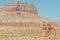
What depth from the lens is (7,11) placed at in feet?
410

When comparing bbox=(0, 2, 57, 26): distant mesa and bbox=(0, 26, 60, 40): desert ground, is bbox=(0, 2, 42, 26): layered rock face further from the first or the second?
bbox=(0, 26, 60, 40): desert ground

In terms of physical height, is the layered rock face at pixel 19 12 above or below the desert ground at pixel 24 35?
below

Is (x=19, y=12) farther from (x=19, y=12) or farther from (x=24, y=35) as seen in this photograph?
(x=24, y=35)

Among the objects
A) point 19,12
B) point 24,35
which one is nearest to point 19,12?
point 19,12

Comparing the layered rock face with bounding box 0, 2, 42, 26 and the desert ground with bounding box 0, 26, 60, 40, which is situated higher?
the desert ground with bounding box 0, 26, 60, 40

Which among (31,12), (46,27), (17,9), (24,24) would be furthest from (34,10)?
(46,27)

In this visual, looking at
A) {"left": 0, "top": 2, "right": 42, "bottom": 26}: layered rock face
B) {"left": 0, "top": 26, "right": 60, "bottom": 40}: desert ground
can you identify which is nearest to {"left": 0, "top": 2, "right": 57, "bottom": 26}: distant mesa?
{"left": 0, "top": 2, "right": 42, "bottom": 26}: layered rock face

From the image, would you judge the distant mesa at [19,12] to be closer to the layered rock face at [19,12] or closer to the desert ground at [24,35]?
the layered rock face at [19,12]

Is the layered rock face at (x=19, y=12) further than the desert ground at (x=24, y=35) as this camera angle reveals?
Yes

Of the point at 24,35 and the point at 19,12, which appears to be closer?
the point at 24,35

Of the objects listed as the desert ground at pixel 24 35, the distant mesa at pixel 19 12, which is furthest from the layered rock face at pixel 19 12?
the desert ground at pixel 24 35

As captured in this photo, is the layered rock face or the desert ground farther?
the layered rock face

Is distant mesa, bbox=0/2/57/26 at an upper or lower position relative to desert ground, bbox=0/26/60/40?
lower

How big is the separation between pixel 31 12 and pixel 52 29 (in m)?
103
